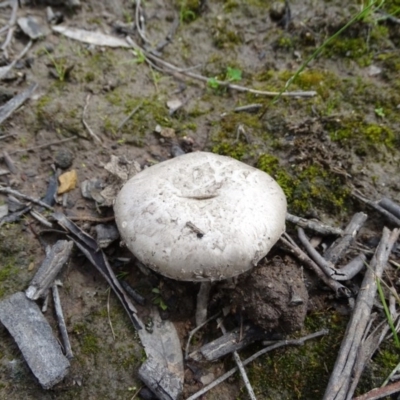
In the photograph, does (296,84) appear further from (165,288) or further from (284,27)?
(165,288)

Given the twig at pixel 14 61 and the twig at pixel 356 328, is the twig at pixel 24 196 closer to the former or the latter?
the twig at pixel 14 61

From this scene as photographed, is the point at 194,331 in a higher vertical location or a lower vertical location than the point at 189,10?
lower

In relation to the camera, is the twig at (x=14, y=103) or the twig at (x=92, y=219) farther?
the twig at (x=14, y=103)

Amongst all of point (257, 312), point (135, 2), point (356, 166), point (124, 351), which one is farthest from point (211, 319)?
point (135, 2)

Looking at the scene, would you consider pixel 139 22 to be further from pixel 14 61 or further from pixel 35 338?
pixel 35 338

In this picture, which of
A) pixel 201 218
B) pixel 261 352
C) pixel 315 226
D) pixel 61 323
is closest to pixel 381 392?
pixel 261 352

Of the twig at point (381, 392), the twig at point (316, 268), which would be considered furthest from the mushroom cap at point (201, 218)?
the twig at point (381, 392)
